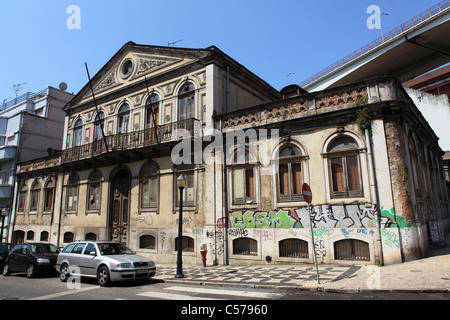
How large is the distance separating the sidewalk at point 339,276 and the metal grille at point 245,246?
0.97m

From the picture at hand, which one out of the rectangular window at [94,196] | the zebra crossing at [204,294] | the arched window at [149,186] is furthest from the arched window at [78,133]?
the zebra crossing at [204,294]

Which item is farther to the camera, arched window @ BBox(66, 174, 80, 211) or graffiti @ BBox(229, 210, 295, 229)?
arched window @ BBox(66, 174, 80, 211)

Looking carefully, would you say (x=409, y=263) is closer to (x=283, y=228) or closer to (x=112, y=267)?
(x=283, y=228)

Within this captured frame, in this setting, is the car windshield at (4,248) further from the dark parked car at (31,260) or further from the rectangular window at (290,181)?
the rectangular window at (290,181)

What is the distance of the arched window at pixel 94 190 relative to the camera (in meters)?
21.2

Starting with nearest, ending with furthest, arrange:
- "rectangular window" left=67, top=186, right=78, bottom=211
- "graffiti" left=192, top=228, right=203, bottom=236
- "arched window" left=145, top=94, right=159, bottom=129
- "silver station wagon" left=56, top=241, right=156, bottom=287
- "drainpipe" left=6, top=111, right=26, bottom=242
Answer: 1. "silver station wagon" left=56, top=241, right=156, bottom=287
2. "graffiti" left=192, top=228, right=203, bottom=236
3. "arched window" left=145, top=94, right=159, bottom=129
4. "rectangular window" left=67, top=186, right=78, bottom=211
5. "drainpipe" left=6, top=111, right=26, bottom=242

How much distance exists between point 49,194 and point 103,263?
701 inches

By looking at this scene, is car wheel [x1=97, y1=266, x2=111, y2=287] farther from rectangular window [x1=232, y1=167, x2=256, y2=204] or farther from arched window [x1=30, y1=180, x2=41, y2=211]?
arched window [x1=30, y1=180, x2=41, y2=211]

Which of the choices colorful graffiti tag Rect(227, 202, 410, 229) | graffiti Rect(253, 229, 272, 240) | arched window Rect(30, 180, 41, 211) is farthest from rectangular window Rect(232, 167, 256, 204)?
arched window Rect(30, 180, 41, 211)

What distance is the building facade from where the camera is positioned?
3023 centimetres

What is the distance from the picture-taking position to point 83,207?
21906mm

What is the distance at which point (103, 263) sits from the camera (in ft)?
36.0

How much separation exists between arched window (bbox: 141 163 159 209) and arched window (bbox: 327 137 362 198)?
975cm
